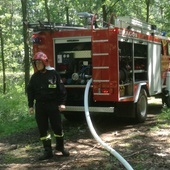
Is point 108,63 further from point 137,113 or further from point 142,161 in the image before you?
point 142,161

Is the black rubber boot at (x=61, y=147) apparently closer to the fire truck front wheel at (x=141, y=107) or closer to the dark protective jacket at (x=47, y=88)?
the dark protective jacket at (x=47, y=88)

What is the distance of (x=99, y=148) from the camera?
6609mm

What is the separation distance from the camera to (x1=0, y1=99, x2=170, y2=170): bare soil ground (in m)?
5.47

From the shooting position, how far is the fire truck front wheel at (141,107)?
9016mm

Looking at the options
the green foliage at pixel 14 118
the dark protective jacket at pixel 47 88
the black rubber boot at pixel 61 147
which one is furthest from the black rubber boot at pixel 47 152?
the green foliage at pixel 14 118

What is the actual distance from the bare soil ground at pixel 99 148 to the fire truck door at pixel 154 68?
1.33m

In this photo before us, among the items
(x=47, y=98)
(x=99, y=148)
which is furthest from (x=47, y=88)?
(x=99, y=148)

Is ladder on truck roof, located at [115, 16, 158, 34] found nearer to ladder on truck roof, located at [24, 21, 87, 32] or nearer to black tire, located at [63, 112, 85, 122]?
ladder on truck roof, located at [24, 21, 87, 32]

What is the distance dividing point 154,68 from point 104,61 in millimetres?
3208

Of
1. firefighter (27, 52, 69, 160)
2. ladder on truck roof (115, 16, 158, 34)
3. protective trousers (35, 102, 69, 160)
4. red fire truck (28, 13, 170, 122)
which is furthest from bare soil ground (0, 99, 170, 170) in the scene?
ladder on truck roof (115, 16, 158, 34)

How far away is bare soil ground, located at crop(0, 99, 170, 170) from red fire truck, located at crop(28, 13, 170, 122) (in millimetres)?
600

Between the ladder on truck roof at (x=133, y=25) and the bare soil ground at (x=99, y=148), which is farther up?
the ladder on truck roof at (x=133, y=25)

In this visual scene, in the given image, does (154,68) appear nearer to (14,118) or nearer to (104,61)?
(104,61)

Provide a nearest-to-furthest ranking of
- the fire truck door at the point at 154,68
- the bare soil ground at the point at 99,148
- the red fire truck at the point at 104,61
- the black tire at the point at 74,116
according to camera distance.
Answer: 1. the bare soil ground at the point at 99,148
2. the red fire truck at the point at 104,61
3. the black tire at the point at 74,116
4. the fire truck door at the point at 154,68
